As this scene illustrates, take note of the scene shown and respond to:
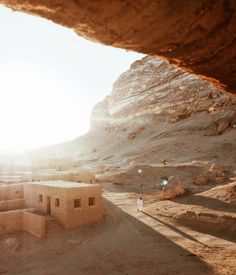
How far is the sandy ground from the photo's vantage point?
41.5ft

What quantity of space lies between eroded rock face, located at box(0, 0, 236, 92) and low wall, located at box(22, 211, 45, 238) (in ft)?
46.2

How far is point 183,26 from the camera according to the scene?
4711 mm

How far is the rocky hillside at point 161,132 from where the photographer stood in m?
31.9

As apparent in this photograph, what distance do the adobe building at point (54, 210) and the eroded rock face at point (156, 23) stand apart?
46.5ft

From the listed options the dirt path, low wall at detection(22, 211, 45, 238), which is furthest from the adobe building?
the dirt path

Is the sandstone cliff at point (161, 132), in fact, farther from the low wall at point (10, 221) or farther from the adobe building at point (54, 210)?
the low wall at point (10, 221)

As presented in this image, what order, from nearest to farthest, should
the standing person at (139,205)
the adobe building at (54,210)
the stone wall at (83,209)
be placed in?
the adobe building at (54,210), the stone wall at (83,209), the standing person at (139,205)

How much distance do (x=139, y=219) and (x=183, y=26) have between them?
1663 centimetres

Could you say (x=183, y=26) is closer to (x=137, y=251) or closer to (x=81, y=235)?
(x=137, y=251)

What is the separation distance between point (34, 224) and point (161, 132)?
35086mm

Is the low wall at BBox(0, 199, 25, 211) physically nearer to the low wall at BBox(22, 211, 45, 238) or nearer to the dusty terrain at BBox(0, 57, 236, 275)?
the low wall at BBox(22, 211, 45, 238)

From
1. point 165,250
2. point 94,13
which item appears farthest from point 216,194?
point 94,13

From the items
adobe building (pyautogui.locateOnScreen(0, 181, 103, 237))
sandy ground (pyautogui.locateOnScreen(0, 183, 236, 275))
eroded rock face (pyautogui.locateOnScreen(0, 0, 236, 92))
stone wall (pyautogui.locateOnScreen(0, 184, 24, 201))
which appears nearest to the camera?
eroded rock face (pyautogui.locateOnScreen(0, 0, 236, 92))

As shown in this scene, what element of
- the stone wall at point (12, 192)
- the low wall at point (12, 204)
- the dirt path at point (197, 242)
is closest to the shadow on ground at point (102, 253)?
the dirt path at point (197, 242)
